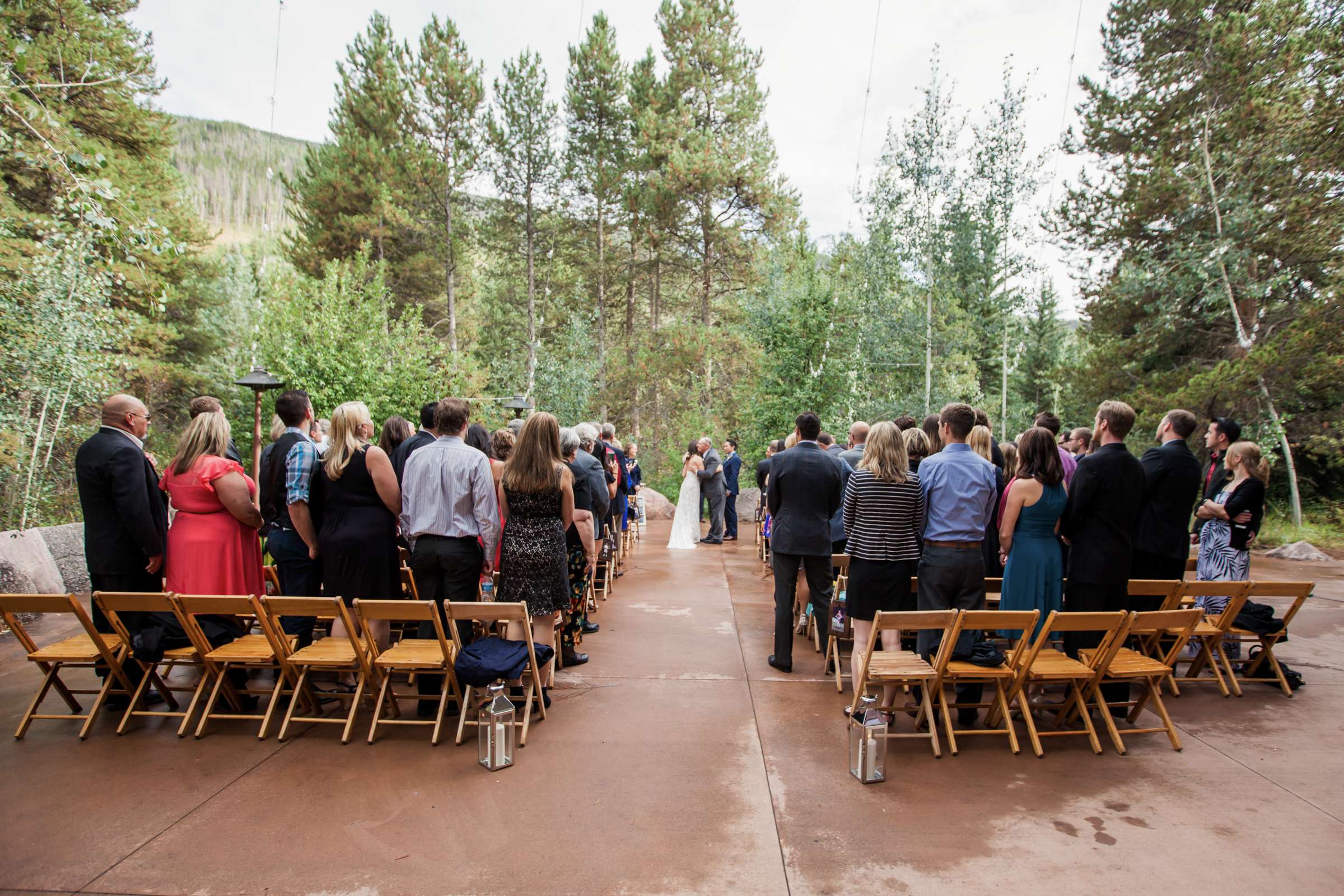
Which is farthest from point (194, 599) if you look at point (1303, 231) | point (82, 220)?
point (1303, 231)

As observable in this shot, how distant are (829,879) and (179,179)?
902 inches

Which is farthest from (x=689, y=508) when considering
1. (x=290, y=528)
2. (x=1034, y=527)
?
(x=1034, y=527)

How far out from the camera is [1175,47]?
14.8 metres

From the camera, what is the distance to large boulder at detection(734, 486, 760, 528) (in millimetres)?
14828

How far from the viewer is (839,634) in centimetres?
545

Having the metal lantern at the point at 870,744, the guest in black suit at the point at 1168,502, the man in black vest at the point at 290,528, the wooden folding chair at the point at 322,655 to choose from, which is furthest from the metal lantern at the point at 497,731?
the guest in black suit at the point at 1168,502

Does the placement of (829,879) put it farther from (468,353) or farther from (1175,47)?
(468,353)

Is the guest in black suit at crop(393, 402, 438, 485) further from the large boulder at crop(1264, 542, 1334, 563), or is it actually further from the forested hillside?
the forested hillside

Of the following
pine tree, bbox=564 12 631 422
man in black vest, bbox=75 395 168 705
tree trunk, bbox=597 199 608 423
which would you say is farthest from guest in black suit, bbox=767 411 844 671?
pine tree, bbox=564 12 631 422

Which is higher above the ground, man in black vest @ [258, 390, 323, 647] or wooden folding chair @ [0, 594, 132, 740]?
man in black vest @ [258, 390, 323, 647]

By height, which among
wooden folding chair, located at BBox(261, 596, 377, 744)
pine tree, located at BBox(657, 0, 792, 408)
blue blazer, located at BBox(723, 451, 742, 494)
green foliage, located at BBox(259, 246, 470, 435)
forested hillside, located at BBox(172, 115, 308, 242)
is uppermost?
forested hillside, located at BBox(172, 115, 308, 242)

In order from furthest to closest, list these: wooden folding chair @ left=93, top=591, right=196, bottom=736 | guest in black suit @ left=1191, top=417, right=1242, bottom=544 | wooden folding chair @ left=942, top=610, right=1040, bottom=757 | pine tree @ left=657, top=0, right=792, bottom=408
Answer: pine tree @ left=657, top=0, right=792, bottom=408 → guest in black suit @ left=1191, top=417, right=1242, bottom=544 → wooden folding chair @ left=93, top=591, right=196, bottom=736 → wooden folding chair @ left=942, top=610, right=1040, bottom=757

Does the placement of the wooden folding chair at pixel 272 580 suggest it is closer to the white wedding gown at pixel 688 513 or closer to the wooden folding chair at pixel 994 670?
the wooden folding chair at pixel 994 670

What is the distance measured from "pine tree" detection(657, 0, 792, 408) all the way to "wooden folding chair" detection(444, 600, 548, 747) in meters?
17.5
